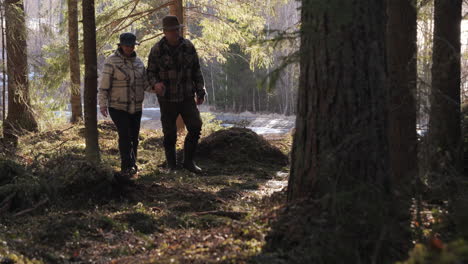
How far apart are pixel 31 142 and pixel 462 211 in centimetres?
1035

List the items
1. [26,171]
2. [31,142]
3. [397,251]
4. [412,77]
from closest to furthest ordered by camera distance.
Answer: [397,251]
[412,77]
[26,171]
[31,142]

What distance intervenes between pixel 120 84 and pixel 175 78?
0.84 m

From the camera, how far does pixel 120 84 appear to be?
285 inches

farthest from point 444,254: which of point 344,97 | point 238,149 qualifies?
point 238,149

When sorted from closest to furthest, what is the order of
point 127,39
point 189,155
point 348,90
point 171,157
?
1. point 348,90
2. point 127,39
3. point 189,155
4. point 171,157

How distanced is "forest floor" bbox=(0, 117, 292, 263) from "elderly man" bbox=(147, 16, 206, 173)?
2.87 ft

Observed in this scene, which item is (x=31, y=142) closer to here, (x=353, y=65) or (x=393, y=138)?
(x=393, y=138)

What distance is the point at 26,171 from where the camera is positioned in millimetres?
5605

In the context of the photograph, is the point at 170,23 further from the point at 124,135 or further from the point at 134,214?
the point at 134,214

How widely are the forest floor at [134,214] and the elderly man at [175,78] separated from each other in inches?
34.5

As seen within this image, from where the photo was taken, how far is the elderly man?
7.30 metres

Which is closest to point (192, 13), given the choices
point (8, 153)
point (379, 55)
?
point (8, 153)

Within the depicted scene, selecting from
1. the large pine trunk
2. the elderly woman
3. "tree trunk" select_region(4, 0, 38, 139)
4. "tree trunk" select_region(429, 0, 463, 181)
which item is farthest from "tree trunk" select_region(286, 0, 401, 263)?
"tree trunk" select_region(4, 0, 38, 139)

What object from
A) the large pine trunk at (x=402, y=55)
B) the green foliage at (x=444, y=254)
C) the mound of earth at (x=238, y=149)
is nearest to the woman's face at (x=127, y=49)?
the mound of earth at (x=238, y=149)
